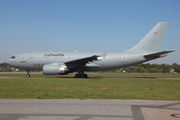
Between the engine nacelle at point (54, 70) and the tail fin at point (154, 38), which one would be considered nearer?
the engine nacelle at point (54, 70)

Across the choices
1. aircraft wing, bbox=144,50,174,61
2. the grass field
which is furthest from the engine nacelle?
aircraft wing, bbox=144,50,174,61

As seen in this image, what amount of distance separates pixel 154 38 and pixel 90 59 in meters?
9.20

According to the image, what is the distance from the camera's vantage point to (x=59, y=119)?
5.68 m

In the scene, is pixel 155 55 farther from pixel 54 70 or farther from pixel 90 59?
pixel 54 70

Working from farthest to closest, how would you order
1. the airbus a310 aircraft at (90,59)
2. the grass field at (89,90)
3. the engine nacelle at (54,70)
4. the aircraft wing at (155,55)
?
the airbus a310 aircraft at (90,59), the engine nacelle at (54,70), the aircraft wing at (155,55), the grass field at (89,90)

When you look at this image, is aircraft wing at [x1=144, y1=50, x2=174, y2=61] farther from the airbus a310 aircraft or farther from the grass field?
the grass field

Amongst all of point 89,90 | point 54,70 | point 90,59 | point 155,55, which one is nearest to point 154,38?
point 155,55

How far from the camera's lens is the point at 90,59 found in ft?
88.8

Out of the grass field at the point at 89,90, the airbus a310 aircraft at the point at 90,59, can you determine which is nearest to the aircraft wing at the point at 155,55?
the airbus a310 aircraft at the point at 90,59

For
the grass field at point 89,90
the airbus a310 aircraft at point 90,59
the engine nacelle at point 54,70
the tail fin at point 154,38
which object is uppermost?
the tail fin at point 154,38

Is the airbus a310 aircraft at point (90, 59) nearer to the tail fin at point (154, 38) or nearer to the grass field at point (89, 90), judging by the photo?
the tail fin at point (154, 38)

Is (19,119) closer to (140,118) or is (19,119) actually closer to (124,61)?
(140,118)

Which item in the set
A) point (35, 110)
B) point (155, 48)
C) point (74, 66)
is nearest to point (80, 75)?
point (74, 66)

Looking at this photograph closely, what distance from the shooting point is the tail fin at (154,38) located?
27359mm
